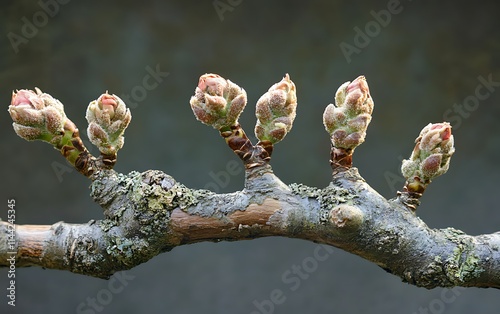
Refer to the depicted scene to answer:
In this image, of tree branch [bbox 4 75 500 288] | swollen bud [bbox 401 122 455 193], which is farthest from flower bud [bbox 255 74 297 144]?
swollen bud [bbox 401 122 455 193]

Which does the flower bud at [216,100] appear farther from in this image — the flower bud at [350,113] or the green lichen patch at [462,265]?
the green lichen patch at [462,265]

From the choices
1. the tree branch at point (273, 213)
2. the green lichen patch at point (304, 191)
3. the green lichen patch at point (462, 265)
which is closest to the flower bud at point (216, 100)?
the tree branch at point (273, 213)

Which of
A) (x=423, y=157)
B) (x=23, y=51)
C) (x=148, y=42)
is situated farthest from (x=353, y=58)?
(x=423, y=157)

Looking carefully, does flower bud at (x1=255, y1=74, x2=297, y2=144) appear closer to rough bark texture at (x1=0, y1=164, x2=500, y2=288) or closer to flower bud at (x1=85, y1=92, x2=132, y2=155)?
rough bark texture at (x1=0, y1=164, x2=500, y2=288)

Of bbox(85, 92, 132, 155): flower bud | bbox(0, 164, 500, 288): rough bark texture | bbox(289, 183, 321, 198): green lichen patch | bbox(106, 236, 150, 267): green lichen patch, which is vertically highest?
bbox(85, 92, 132, 155): flower bud

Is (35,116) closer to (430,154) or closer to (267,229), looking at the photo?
(267,229)

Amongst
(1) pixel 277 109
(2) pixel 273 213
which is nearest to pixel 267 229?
(2) pixel 273 213

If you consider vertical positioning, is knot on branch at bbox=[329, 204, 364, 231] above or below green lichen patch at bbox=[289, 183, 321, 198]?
below
